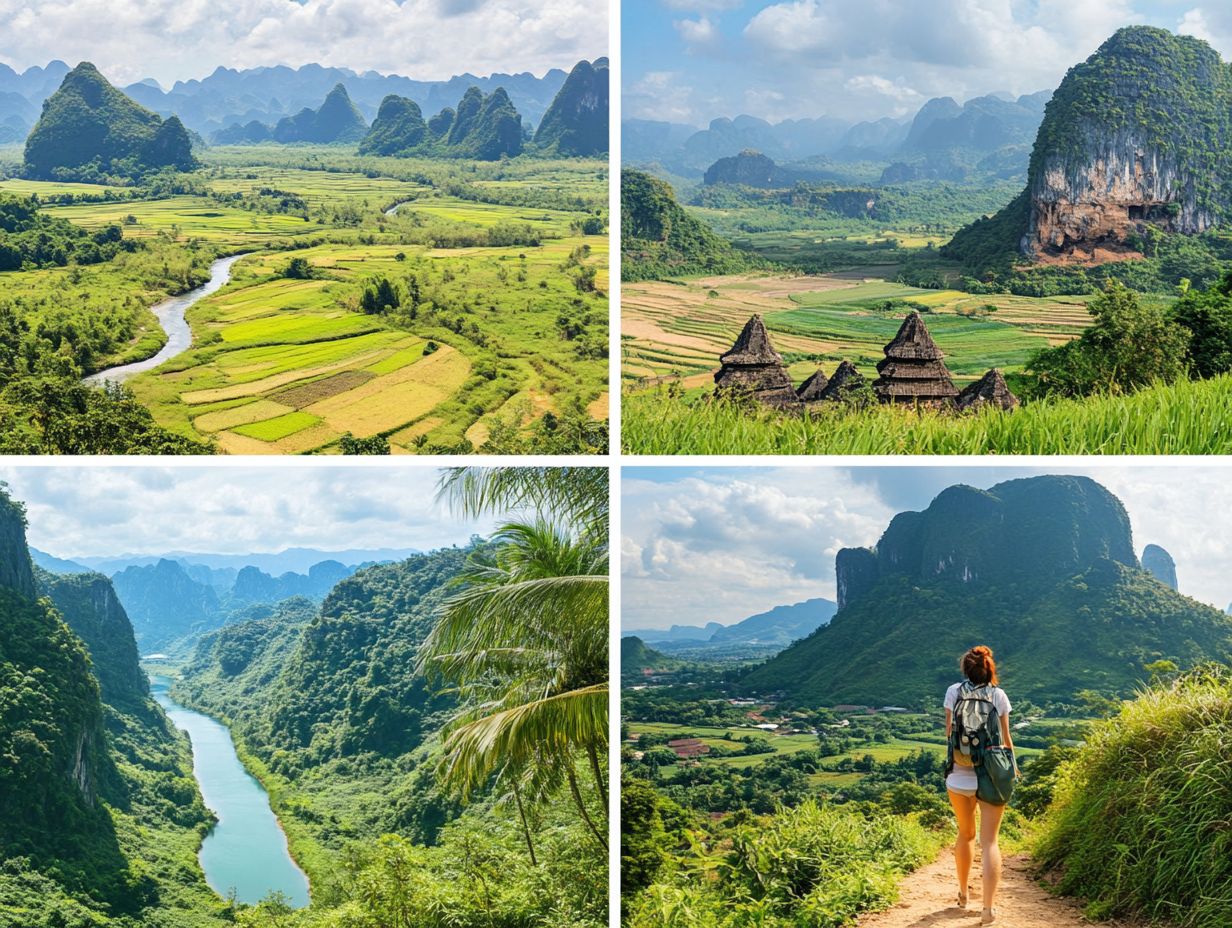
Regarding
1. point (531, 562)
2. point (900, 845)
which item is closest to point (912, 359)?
point (531, 562)

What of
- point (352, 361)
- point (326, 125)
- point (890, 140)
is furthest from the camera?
point (326, 125)

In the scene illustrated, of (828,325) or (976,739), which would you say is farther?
(828,325)

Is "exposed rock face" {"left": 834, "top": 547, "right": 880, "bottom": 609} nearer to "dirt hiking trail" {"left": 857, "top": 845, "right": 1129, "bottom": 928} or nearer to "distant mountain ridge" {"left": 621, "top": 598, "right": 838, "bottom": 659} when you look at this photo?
"distant mountain ridge" {"left": 621, "top": 598, "right": 838, "bottom": 659}

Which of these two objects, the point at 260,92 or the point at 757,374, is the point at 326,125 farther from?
the point at 757,374

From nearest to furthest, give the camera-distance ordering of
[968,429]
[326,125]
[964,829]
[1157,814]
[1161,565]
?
[964,829] → [1157,814] → [968,429] → [1161,565] → [326,125]

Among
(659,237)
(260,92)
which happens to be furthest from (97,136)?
(659,237)

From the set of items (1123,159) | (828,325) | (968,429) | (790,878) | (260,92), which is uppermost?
(260,92)
